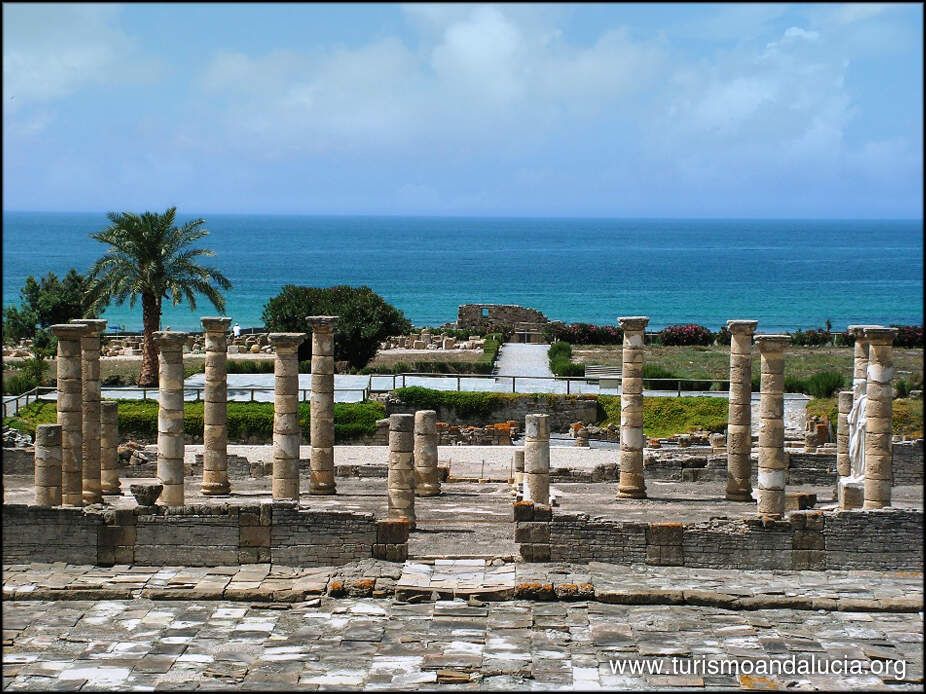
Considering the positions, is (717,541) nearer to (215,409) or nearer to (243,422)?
(215,409)

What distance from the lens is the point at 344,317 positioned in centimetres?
5091

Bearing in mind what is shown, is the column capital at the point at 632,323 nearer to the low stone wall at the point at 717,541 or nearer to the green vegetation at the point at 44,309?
the low stone wall at the point at 717,541

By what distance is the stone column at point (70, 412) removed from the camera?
26.6m

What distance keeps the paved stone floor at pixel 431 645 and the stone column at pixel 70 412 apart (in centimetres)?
484

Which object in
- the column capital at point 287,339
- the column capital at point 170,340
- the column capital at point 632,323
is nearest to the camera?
the column capital at point 170,340

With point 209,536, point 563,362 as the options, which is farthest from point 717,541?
point 563,362

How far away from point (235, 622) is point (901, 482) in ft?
59.7

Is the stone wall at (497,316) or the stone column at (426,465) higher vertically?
the stone wall at (497,316)

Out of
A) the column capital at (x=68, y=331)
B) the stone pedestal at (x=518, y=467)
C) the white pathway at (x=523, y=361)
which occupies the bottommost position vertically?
the stone pedestal at (x=518, y=467)

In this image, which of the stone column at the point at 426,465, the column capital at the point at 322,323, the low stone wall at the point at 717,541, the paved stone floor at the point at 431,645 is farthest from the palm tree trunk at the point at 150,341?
the paved stone floor at the point at 431,645

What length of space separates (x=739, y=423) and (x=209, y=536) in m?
10.7

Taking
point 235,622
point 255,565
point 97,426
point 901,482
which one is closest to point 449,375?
point 901,482

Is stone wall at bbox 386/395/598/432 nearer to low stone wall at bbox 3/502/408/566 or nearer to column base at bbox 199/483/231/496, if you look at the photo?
column base at bbox 199/483/231/496

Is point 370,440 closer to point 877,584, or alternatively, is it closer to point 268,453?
point 268,453
